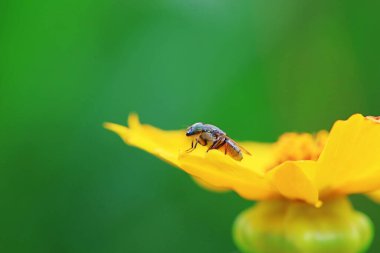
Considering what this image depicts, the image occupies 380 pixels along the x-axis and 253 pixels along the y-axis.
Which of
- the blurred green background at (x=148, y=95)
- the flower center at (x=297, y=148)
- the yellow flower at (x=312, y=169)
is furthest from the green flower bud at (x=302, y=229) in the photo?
the blurred green background at (x=148, y=95)

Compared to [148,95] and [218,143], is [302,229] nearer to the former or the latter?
[218,143]

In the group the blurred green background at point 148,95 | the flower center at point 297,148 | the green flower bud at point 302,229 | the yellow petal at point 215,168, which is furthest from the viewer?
the blurred green background at point 148,95

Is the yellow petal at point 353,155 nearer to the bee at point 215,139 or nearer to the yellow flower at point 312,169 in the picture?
the yellow flower at point 312,169

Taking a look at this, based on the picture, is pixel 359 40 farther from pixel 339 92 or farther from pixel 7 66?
pixel 7 66

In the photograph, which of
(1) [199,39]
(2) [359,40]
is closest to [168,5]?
(1) [199,39]

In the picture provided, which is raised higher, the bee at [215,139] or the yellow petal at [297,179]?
the bee at [215,139]

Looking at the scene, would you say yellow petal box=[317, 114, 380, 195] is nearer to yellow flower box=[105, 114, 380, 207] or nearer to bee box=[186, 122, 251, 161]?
yellow flower box=[105, 114, 380, 207]

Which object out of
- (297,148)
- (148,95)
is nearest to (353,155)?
(297,148)
